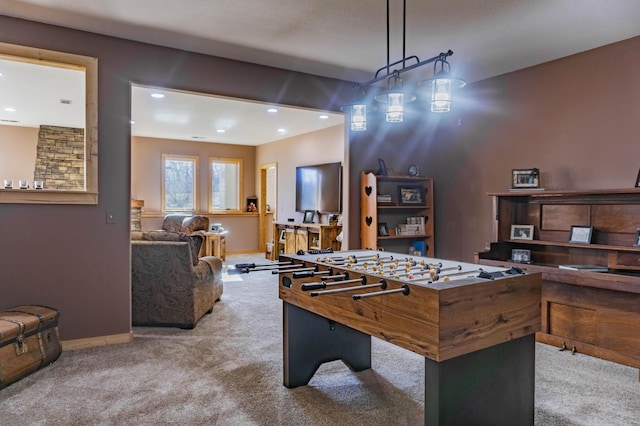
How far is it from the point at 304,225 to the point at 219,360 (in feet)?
13.8

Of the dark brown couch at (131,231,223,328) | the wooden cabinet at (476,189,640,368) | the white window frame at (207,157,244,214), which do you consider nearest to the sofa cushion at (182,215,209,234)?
the white window frame at (207,157,244,214)

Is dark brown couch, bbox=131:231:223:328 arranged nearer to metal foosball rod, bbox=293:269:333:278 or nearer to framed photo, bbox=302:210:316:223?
metal foosball rod, bbox=293:269:333:278

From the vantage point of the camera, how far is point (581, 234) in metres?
3.62

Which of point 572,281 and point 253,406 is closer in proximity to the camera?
point 253,406

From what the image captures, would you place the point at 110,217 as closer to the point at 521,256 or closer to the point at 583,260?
the point at 521,256

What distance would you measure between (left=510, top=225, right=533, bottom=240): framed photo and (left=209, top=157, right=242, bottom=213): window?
6.93m

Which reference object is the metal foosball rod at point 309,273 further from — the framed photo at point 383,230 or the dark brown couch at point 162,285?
the framed photo at point 383,230

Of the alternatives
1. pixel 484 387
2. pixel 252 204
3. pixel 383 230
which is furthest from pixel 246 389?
pixel 252 204

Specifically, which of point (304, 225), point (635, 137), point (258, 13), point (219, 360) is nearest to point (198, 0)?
point (258, 13)

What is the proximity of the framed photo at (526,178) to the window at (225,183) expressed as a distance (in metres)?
6.90

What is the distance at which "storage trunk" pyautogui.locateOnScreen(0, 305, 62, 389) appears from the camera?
2.68 meters

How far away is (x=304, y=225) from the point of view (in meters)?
7.21

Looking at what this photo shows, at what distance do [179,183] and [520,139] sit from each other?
23.5ft

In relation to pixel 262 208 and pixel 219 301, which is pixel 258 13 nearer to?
pixel 219 301
